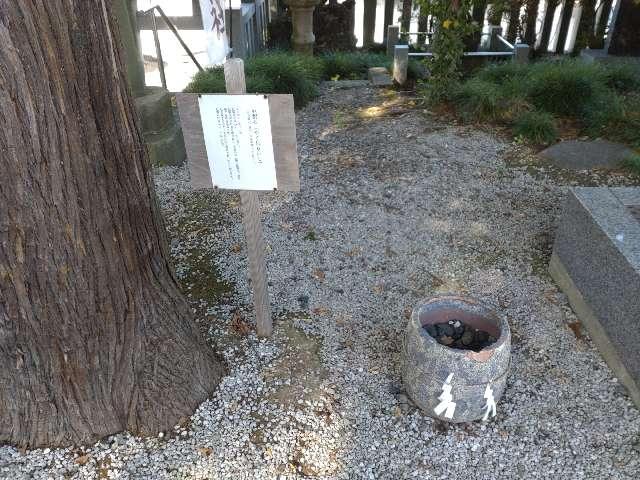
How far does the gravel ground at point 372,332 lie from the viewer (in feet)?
7.30

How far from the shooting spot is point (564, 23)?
905 centimetres

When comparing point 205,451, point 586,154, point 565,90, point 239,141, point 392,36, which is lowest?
point 205,451

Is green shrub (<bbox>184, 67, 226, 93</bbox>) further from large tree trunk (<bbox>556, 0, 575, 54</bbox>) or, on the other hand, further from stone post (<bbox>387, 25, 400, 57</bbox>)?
large tree trunk (<bbox>556, 0, 575, 54</bbox>)

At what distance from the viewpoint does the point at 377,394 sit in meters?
2.52

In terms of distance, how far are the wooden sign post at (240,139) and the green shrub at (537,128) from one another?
3.65 m

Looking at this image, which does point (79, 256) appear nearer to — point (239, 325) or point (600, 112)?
point (239, 325)

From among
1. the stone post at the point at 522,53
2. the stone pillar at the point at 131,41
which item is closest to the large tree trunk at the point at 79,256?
the stone pillar at the point at 131,41

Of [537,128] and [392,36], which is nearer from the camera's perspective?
[537,128]

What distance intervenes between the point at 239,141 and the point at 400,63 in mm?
5199

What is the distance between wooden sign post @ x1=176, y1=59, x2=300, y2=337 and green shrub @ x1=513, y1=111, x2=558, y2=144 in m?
3.65

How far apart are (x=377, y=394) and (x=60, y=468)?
1421 millimetres

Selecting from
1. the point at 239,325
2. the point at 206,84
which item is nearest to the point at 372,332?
the point at 239,325

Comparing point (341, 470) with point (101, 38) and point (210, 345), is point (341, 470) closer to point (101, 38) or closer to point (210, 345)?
point (210, 345)

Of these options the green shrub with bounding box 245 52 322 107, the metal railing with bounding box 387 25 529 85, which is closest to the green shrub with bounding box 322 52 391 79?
the metal railing with bounding box 387 25 529 85
